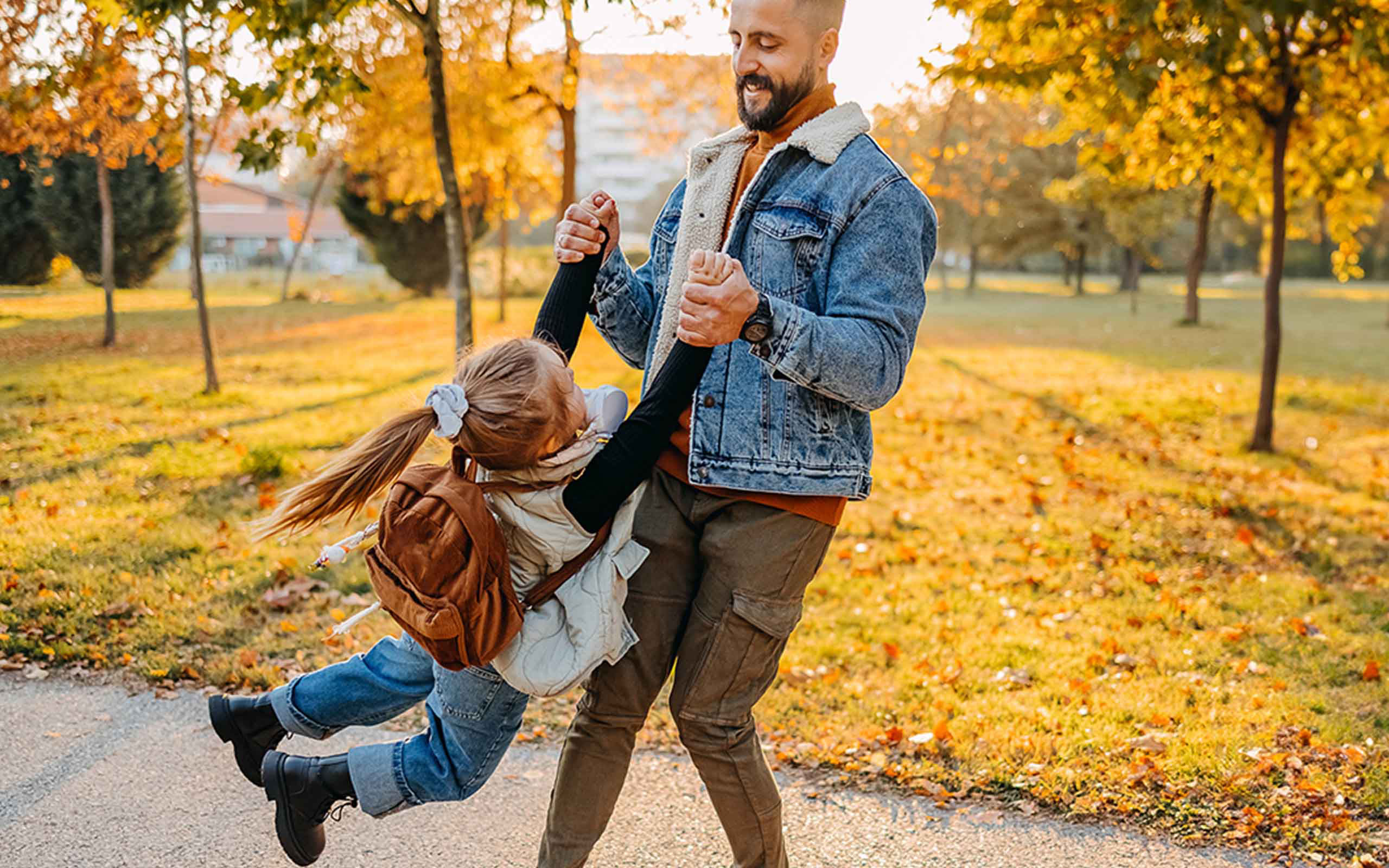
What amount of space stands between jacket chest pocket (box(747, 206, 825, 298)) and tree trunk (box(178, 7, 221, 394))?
860 cm

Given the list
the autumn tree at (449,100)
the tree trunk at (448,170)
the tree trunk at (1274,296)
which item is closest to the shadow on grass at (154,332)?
the autumn tree at (449,100)

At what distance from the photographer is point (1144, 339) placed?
70.6 feet

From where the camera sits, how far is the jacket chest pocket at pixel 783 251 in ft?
7.81

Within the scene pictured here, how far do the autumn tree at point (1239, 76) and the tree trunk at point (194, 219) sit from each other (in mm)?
6276

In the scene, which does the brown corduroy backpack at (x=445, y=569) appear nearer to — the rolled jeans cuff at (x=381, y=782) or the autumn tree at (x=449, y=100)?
the rolled jeans cuff at (x=381, y=782)

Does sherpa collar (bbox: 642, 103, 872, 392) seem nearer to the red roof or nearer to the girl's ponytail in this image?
the girl's ponytail

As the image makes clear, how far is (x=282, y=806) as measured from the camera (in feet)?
8.49

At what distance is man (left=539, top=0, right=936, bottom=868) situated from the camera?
229cm

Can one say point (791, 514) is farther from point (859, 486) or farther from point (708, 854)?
point (708, 854)

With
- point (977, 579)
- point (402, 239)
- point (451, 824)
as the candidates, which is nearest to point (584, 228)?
point (451, 824)

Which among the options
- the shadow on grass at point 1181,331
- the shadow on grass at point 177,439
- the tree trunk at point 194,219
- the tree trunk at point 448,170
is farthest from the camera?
the shadow on grass at point 1181,331

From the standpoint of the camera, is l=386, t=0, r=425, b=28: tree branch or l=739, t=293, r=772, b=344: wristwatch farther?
l=386, t=0, r=425, b=28: tree branch

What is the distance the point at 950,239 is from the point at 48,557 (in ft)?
142

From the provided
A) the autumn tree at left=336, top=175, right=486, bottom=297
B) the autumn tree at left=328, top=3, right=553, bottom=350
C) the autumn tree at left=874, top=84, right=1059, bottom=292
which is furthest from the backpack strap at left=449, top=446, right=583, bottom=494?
the autumn tree at left=336, top=175, right=486, bottom=297
